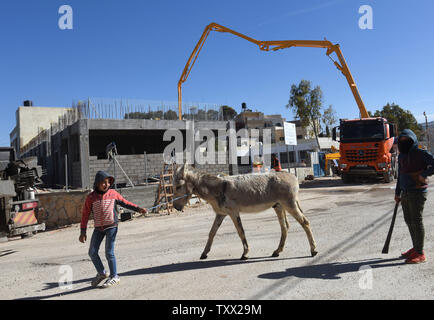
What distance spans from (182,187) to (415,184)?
3.68 meters

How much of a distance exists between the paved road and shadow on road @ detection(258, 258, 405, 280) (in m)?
0.01

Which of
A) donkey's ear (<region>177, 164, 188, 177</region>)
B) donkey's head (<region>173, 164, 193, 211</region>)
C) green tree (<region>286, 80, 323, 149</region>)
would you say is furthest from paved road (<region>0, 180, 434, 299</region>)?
green tree (<region>286, 80, 323, 149</region>)

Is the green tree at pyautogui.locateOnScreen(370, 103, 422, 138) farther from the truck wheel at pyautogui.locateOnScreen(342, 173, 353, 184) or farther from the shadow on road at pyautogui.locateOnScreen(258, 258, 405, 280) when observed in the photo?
the shadow on road at pyautogui.locateOnScreen(258, 258, 405, 280)

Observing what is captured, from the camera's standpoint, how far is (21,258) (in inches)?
281

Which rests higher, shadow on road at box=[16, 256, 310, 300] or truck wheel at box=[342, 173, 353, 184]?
truck wheel at box=[342, 173, 353, 184]

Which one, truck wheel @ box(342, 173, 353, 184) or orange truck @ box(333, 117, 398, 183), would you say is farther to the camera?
truck wheel @ box(342, 173, 353, 184)

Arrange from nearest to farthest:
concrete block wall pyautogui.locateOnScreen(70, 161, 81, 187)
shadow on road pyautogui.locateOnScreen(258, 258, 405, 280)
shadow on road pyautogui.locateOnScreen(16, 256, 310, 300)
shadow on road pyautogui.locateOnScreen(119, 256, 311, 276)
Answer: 1. shadow on road pyautogui.locateOnScreen(258, 258, 405, 280)
2. shadow on road pyautogui.locateOnScreen(16, 256, 310, 300)
3. shadow on road pyautogui.locateOnScreen(119, 256, 311, 276)
4. concrete block wall pyautogui.locateOnScreen(70, 161, 81, 187)

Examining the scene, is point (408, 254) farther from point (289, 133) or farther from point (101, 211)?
point (289, 133)

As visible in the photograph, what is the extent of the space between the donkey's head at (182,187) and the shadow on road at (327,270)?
6.01 ft

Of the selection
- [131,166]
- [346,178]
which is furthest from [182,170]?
[346,178]

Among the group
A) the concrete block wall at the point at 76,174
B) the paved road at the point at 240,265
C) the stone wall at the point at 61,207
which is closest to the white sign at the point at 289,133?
the paved road at the point at 240,265

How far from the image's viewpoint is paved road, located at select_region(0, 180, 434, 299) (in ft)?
13.1
